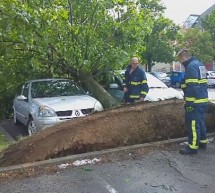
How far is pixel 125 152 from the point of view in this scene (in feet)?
18.2

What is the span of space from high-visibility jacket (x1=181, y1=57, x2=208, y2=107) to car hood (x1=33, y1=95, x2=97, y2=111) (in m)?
2.77

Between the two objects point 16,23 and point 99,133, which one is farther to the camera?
point 16,23

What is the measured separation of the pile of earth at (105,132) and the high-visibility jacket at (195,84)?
907 mm

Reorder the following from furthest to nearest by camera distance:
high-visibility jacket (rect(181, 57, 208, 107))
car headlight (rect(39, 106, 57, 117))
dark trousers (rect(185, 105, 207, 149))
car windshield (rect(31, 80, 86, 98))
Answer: car windshield (rect(31, 80, 86, 98)), car headlight (rect(39, 106, 57, 117)), dark trousers (rect(185, 105, 207, 149)), high-visibility jacket (rect(181, 57, 208, 107))

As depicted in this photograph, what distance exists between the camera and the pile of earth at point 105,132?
205 inches

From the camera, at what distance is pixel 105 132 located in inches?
227

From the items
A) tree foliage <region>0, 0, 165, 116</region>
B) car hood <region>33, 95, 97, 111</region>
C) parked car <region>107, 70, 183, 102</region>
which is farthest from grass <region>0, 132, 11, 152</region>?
parked car <region>107, 70, 183, 102</region>

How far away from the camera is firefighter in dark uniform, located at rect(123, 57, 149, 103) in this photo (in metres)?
8.19

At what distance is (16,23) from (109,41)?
3734mm

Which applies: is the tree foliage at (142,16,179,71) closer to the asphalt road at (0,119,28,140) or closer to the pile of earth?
the asphalt road at (0,119,28,140)

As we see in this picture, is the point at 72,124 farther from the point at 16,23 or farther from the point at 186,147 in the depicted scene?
the point at 16,23

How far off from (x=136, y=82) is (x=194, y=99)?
2896 millimetres

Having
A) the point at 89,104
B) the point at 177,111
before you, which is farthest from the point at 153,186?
the point at 89,104

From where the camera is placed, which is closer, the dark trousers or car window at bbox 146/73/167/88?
the dark trousers
